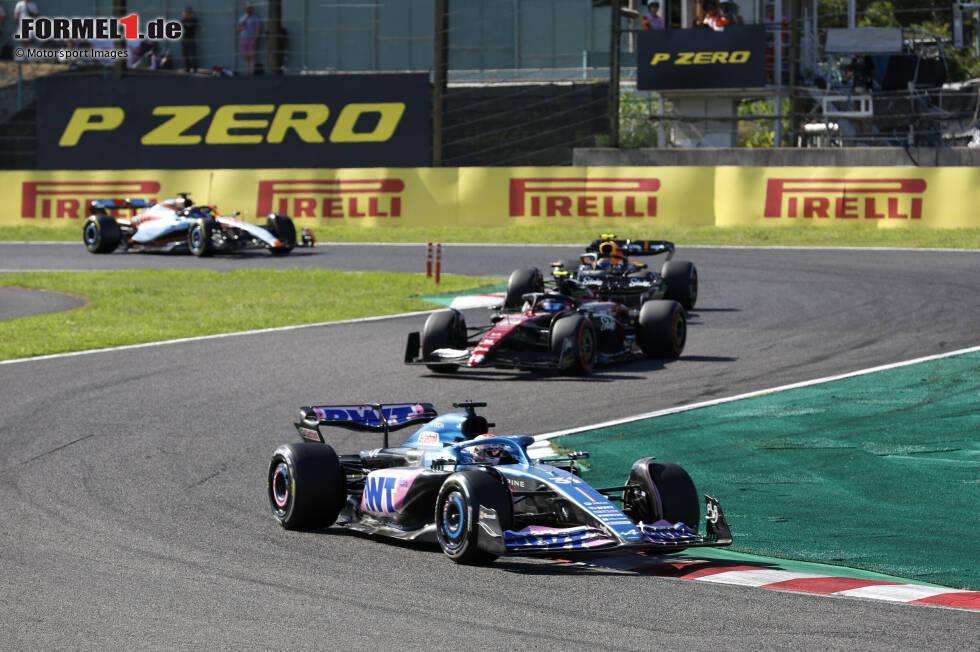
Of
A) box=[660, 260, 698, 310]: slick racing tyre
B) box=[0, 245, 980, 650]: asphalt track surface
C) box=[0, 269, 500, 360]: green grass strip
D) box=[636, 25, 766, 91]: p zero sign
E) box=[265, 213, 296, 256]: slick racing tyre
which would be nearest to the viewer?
box=[0, 245, 980, 650]: asphalt track surface

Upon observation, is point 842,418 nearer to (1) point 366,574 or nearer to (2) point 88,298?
(1) point 366,574

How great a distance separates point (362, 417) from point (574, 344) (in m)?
5.90

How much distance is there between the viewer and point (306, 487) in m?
8.56

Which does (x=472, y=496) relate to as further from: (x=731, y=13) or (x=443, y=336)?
(x=731, y=13)

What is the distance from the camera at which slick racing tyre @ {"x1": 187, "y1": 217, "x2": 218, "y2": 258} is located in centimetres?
2875

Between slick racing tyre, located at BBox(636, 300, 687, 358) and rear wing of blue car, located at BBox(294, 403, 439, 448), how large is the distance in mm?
7181

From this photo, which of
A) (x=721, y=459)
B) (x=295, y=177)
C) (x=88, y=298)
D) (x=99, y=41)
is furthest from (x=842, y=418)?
(x=99, y=41)

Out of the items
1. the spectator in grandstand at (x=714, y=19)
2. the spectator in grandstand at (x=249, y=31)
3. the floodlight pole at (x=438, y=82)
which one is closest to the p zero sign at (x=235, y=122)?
the floodlight pole at (x=438, y=82)

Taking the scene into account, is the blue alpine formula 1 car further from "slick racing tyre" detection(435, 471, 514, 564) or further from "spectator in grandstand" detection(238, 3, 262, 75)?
"spectator in grandstand" detection(238, 3, 262, 75)

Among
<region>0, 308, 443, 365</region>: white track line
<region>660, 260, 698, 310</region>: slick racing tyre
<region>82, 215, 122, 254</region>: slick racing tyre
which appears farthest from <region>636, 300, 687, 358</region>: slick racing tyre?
<region>82, 215, 122, 254</region>: slick racing tyre

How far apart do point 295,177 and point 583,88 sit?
7.53 m

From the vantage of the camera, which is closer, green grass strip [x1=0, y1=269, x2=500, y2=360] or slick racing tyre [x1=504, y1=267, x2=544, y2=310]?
slick racing tyre [x1=504, y1=267, x2=544, y2=310]

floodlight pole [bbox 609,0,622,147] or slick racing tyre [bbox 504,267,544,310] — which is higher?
floodlight pole [bbox 609,0,622,147]

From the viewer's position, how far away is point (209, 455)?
35.7 feet
